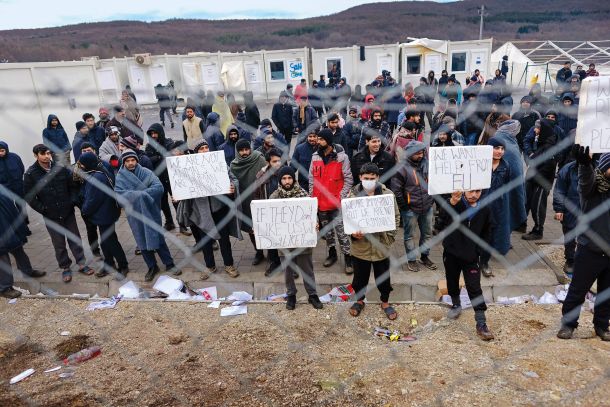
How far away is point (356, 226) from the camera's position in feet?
10.9

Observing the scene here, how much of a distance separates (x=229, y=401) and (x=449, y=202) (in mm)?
2141

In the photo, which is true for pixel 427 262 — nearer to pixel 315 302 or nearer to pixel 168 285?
pixel 315 302

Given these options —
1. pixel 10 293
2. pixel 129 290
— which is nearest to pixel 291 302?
pixel 129 290

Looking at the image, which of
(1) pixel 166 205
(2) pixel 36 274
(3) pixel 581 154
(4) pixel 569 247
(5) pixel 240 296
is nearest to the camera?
(3) pixel 581 154

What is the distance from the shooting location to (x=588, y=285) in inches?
126

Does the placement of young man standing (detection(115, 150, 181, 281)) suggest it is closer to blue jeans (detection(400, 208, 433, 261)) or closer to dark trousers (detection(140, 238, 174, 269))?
dark trousers (detection(140, 238, 174, 269))

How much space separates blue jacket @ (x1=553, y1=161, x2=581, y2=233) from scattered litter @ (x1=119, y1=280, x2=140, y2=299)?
4123mm

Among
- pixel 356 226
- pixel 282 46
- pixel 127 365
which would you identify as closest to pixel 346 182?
pixel 356 226

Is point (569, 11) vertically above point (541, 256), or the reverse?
point (569, 11)

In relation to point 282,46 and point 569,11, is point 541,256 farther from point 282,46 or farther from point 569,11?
point 569,11

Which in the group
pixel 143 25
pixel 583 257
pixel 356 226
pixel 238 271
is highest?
pixel 143 25

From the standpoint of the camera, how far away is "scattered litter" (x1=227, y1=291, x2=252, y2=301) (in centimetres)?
434

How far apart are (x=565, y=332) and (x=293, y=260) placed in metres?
2.20

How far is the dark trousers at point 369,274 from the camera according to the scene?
3.82 meters
